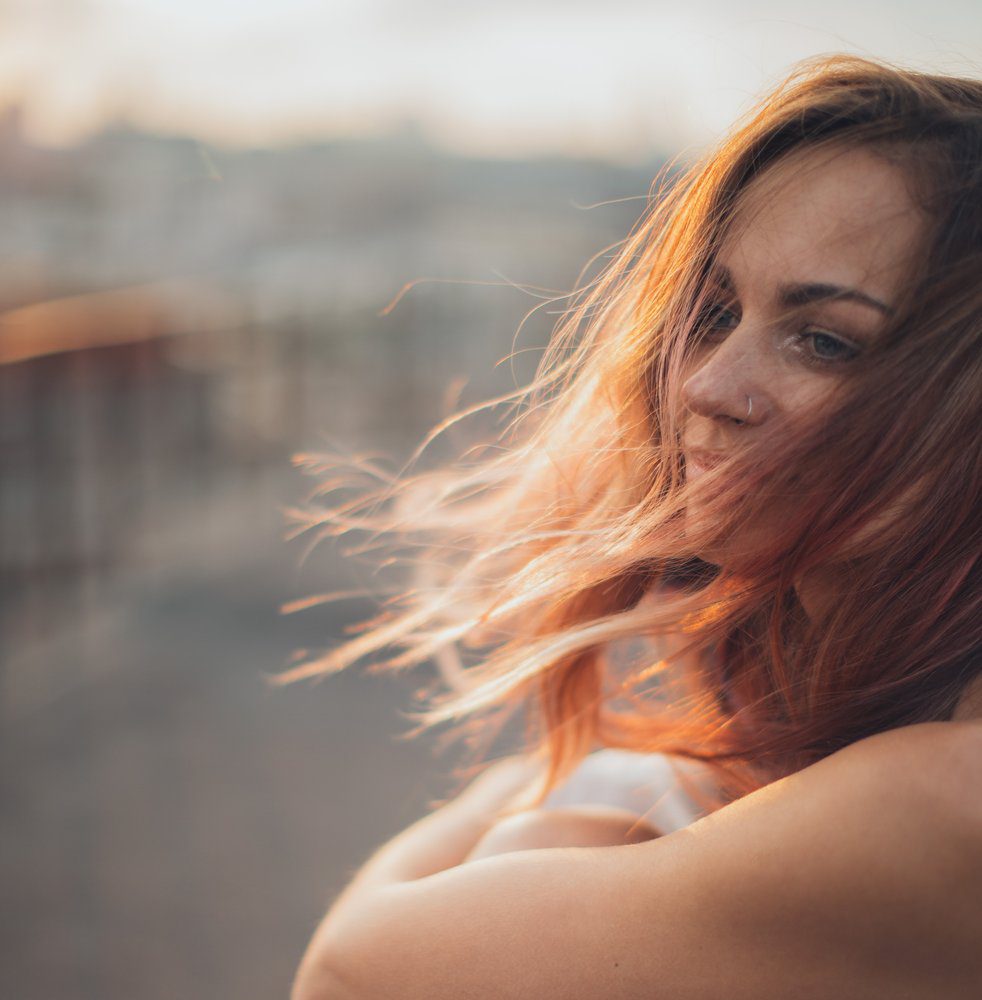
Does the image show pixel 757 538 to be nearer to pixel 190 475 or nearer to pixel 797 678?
pixel 797 678

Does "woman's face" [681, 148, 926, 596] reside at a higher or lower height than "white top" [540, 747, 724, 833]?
higher

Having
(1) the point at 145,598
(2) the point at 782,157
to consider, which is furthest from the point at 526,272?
(2) the point at 782,157

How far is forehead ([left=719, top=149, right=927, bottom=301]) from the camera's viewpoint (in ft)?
2.84

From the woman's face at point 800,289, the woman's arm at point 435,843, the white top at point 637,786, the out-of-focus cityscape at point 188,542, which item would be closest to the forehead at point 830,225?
the woman's face at point 800,289

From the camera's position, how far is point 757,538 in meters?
0.92

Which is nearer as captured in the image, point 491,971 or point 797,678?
point 491,971

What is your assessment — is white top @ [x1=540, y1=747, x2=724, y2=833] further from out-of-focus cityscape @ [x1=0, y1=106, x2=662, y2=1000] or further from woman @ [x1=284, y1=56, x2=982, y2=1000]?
out-of-focus cityscape @ [x1=0, y1=106, x2=662, y2=1000]

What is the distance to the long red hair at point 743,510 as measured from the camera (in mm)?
845

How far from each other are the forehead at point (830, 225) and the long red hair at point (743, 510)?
0.02 m

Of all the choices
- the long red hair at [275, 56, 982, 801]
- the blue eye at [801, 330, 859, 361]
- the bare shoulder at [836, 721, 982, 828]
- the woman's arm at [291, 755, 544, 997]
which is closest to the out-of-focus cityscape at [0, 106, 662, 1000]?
the long red hair at [275, 56, 982, 801]

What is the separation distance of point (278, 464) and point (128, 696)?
101 inches

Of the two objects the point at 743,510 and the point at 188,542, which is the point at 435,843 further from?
the point at 188,542

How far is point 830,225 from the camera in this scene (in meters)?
0.90

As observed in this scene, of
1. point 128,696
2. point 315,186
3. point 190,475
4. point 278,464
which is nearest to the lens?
point 128,696
